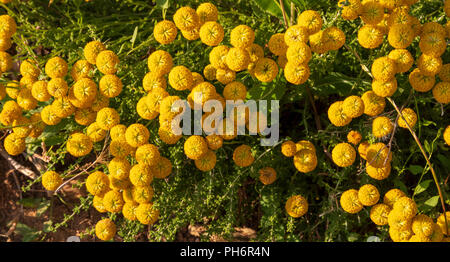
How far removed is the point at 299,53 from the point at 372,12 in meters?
0.38

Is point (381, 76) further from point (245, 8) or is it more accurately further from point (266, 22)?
point (245, 8)

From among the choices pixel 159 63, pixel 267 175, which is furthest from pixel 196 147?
pixel 267 175

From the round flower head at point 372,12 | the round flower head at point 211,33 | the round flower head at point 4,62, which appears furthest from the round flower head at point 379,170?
the round flower head at point 4,62

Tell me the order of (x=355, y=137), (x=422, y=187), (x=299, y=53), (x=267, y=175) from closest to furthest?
(x=299, y=53)
(x=355, y=137)
(x=422, y=187)
(x=267, y=175)

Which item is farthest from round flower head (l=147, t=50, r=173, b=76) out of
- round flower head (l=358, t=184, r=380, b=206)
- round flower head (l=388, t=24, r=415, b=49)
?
round flower head (l=358, t=184, r=380, b=206)

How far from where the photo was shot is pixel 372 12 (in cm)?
176

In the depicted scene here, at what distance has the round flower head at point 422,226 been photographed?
1770 mm

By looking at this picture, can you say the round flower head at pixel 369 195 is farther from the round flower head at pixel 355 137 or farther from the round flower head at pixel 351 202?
the round flower head at pixel 355 137

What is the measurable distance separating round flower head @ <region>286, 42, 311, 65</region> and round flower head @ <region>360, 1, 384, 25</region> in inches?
12.4

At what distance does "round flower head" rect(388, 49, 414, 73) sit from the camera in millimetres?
1746

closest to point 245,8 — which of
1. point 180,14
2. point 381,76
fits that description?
point 180,14

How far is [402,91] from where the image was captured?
2129 millimetres

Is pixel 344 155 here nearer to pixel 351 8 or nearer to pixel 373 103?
pixel 373 103

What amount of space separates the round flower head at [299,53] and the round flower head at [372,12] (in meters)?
0.32
